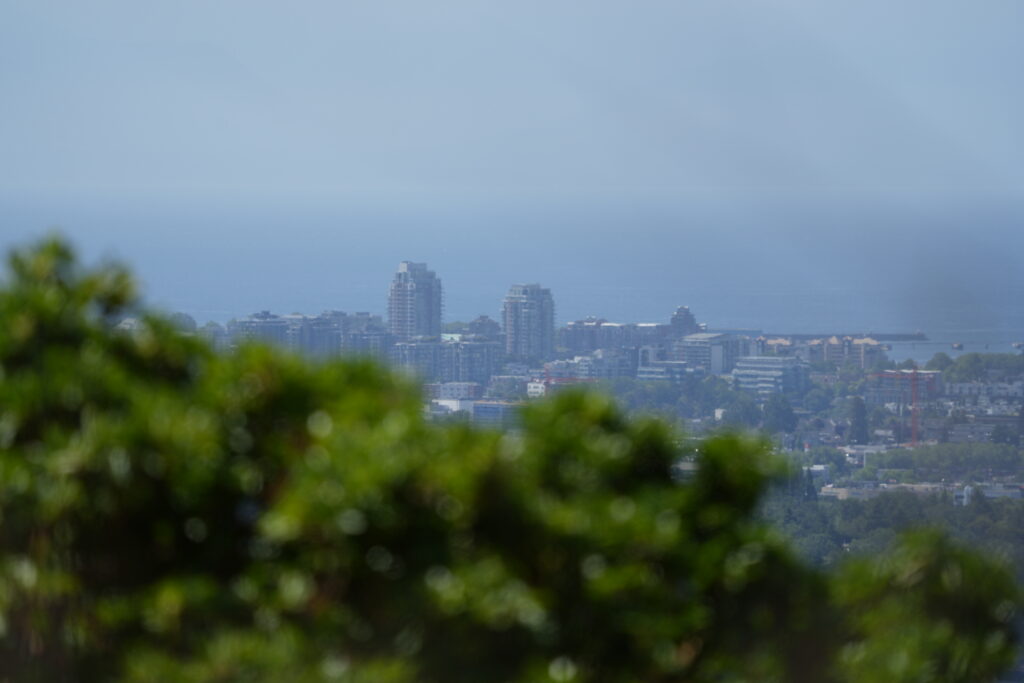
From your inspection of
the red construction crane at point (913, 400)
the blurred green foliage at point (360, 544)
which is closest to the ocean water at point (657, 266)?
the red construction crane at point (913, 400)

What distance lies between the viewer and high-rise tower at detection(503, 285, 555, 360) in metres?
46.0

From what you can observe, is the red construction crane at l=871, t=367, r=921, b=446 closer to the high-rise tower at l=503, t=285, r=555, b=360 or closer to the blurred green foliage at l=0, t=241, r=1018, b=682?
the high-rise tower at l=503, t=285, r=555, b=360

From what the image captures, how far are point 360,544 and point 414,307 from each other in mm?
46709

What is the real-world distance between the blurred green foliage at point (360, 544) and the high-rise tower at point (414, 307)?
4436 cm

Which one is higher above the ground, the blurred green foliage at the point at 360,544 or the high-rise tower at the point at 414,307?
the high-rise tower at the point at 414,307

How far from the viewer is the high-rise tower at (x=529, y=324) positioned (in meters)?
46.0

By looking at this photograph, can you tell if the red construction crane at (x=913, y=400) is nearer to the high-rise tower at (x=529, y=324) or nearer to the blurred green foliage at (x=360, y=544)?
the high-rise tower at (x=529, y=324)

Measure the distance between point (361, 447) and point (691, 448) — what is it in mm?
766

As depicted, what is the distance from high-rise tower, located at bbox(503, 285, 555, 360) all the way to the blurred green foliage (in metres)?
42.8

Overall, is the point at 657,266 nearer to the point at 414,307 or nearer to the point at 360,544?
the point at 414,307

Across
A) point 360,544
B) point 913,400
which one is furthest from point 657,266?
point 360,544

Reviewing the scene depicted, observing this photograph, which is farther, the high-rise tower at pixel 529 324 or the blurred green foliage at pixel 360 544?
the high-rise tower at pixel 529 324

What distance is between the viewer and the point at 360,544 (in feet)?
5.98

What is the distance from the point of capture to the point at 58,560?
1880 mm
